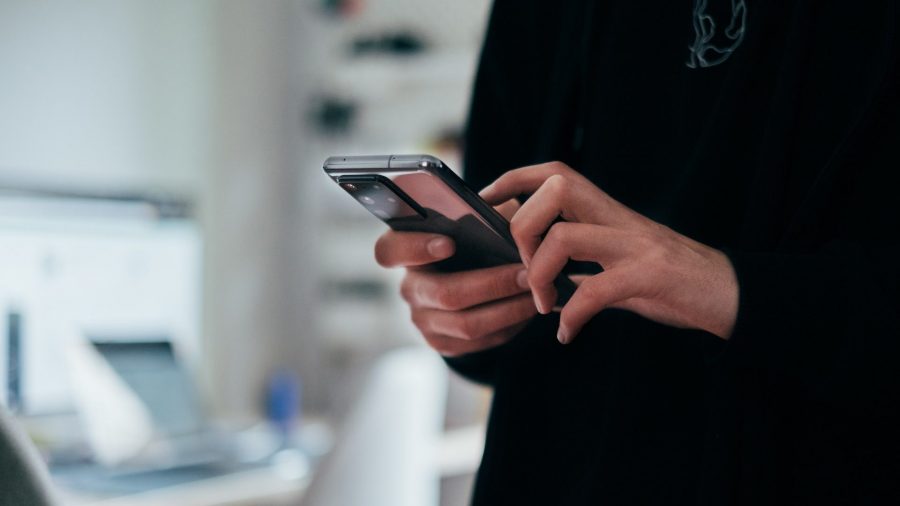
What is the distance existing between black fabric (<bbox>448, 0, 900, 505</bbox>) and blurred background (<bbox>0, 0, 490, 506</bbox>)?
0.39m

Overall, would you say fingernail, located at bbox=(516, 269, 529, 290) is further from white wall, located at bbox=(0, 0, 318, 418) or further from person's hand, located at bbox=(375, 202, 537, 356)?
white wall, located at bbox=(0, 0, 318, 418)

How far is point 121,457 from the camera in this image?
1709 mm

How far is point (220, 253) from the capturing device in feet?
9.41

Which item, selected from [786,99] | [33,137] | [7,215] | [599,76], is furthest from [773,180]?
[33,137]

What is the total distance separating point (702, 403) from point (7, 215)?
4.48 feet

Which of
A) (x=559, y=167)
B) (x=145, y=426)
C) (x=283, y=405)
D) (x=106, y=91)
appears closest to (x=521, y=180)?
(x=559, y=167)

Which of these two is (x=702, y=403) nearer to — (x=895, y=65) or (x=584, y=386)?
(x=584, y=386)

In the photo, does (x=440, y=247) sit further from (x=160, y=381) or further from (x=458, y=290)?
(x=160, y=381)

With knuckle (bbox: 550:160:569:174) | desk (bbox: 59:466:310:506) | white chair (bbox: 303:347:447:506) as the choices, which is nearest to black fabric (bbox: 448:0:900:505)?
knuckle (bbox: 550:160:569:174)

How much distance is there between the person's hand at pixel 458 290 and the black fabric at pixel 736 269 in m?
0.06

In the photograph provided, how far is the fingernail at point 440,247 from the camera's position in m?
0.61

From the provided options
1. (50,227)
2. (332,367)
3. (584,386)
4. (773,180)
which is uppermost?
(773,180)

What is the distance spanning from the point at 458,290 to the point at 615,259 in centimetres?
15

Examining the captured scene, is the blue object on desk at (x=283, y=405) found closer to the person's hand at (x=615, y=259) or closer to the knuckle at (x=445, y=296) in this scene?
the knuckle at (x=445, y=296)
